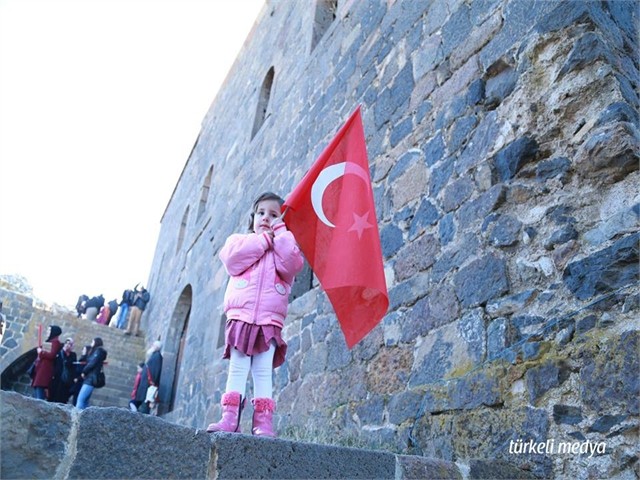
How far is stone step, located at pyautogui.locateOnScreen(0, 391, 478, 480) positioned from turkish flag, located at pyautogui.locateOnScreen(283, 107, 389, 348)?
3.30ft

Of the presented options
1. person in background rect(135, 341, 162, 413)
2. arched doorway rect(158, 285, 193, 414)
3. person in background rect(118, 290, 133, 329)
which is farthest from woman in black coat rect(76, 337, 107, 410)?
person in background rect(118, 290, 133, 329)

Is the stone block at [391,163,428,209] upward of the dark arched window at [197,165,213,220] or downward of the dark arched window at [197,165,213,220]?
downward

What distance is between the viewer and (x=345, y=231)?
113 inches

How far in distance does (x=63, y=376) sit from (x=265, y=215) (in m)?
7.08

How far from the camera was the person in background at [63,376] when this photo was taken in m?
8.44

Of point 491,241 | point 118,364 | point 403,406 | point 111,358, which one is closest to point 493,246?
point 491,241

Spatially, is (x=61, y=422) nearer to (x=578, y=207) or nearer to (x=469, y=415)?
(x=469, y=415)

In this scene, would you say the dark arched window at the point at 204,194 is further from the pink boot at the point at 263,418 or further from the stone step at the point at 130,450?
the stone step at the point at 130,450

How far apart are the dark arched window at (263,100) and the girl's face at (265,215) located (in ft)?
17.4

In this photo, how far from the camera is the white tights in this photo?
251 cm

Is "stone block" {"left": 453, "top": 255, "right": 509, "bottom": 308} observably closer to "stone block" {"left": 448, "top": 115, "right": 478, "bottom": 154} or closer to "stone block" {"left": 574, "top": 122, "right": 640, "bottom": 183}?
"stone block" {"left": 574, "top": 122, "right": 640, "bottom": 183}

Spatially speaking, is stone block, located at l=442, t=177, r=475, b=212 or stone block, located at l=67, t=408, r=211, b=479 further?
stone block, located at l=442, t=177, r=475, b=212

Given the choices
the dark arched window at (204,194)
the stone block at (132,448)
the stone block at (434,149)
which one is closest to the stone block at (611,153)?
the stone block at (434,149)

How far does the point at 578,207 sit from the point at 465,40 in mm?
1424
